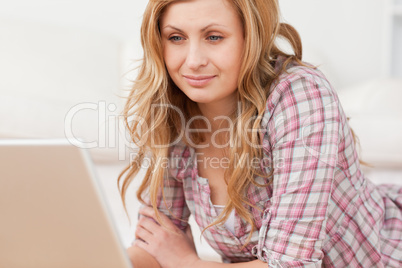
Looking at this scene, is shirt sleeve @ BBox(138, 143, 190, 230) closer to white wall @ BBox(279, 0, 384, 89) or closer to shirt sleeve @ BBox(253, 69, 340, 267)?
shirt sleeve @ BBox(253, 69, 340, 267)

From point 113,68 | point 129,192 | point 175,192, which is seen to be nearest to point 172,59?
point 175,192

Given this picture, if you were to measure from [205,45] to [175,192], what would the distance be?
0.41 m

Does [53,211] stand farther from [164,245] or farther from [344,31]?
[344,31]

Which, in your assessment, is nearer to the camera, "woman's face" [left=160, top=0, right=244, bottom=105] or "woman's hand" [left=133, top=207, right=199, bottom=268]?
"woman's face" [left=160, top=0, right=244, bottom=105]

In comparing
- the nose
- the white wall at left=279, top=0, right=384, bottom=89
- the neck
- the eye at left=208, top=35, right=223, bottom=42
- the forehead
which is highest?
the white wall at left=279, top=0, right=384, bottom=89

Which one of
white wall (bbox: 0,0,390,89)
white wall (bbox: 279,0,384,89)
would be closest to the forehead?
white wall (bbox: 0,0,390,89)

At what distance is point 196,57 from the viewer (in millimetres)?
1049

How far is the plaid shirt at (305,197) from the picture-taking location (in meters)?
0.99

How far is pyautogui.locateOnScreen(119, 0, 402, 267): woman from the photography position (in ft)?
3.28

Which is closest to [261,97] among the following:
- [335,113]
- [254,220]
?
[335,113]

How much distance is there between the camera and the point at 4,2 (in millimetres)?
2930

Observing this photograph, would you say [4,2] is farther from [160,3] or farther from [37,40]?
[160,3]

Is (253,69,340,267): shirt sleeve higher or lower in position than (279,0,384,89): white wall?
lower

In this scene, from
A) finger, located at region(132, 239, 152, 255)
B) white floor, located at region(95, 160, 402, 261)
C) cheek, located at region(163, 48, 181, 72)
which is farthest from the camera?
white floor, located at region(95, 160, 402, 261)
